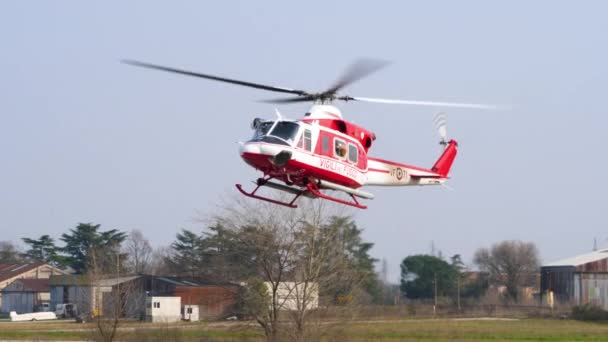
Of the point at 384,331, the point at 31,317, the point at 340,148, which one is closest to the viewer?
the point at 340,148

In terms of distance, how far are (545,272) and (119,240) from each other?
2050 inches

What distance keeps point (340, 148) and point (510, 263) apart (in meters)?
94.2

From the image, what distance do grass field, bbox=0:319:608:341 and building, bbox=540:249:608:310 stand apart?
42.4 ft

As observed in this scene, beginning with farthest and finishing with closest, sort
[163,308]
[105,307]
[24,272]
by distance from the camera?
[24,272] → [163,308] → [105,307]

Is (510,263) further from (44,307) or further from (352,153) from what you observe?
(352,153)

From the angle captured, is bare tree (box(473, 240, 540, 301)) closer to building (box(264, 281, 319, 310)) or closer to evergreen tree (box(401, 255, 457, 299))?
evergreen tree (box(401, 255, 457, 299))

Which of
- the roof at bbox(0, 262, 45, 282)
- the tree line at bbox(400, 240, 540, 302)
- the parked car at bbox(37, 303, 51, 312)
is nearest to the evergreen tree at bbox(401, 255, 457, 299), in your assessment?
the tree line at bbox(400, 240, 540, 302)

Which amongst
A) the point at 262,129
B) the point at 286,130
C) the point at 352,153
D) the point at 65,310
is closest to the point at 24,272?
the point at 65,310

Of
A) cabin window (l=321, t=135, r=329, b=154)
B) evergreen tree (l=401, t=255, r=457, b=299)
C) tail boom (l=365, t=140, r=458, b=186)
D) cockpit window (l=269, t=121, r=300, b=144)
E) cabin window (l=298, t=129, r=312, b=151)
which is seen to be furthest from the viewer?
evergreen tree (l=401, t=255, r=457, b=299)

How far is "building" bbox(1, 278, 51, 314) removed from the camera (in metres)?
96.9

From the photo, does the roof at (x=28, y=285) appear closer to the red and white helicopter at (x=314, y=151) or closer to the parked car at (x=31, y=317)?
the parked car at (x=31, y=317)

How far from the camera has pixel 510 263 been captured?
389 ft

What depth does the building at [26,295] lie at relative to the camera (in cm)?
9688

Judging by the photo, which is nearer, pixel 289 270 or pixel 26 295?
pixel 289 270
